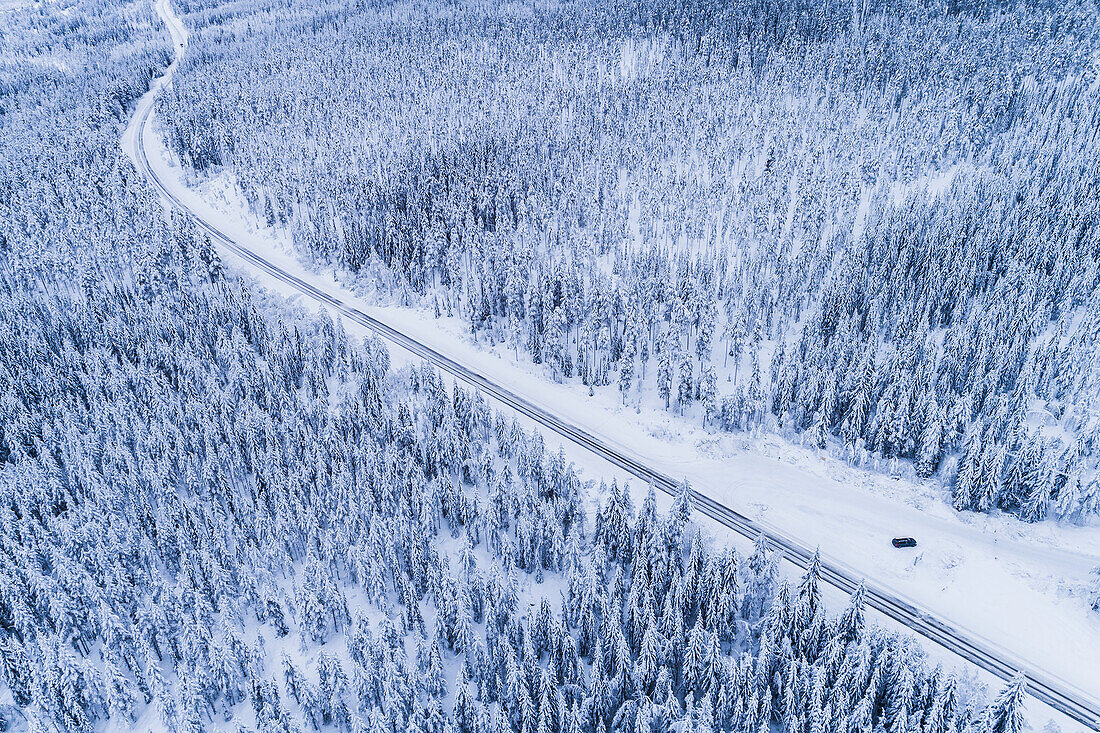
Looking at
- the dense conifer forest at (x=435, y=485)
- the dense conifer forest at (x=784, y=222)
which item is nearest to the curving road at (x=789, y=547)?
the dense conifer forest at (x=435, y=485)

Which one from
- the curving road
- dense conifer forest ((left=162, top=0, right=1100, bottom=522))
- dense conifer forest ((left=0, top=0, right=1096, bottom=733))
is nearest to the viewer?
dense conifer forest ((left=0, top=0, right=1096, bottom=733))

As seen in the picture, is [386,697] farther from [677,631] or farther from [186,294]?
[186,294]

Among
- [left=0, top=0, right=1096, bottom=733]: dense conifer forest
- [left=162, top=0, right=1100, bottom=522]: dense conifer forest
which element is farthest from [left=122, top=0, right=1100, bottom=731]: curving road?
[left=162, top=0, right=1100, bottom=522]: dense conifer forest

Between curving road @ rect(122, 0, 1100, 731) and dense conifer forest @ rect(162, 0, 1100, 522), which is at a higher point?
dense conifer forest @ rect(162, 0, 1100, 522)

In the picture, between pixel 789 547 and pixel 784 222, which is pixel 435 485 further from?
pixel 784 222

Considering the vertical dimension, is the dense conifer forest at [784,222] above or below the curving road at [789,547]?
above

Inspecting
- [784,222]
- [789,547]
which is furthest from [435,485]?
[784,222]

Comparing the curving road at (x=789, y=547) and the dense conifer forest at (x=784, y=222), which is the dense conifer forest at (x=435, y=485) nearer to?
the dense conifer forest at (x=784, y=222)

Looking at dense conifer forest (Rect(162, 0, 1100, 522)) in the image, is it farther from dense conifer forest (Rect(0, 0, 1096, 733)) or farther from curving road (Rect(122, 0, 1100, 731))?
curving road (Rect(122, 0, 1100, 731))

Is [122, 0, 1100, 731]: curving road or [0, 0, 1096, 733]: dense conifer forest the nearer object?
[0, 0, 1096, 733]: dense conifer forest
